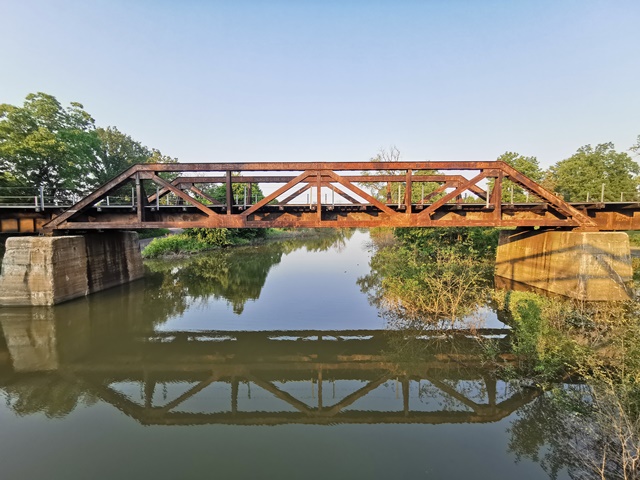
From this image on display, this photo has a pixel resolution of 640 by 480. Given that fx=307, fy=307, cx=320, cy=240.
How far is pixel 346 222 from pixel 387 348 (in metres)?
5.56

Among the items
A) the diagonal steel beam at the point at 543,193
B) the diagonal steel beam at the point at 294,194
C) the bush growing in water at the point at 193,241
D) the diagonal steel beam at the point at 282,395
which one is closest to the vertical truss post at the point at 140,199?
the diagonal steel beam at the point at 294,194

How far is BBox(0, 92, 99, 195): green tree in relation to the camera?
88.1 feet

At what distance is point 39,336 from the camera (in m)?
10.2

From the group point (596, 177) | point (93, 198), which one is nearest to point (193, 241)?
point (93, 198)

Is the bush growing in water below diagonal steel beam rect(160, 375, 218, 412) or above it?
above

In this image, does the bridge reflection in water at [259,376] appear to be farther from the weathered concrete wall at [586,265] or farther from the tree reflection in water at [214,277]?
the weathered concrete wall at [586,265]

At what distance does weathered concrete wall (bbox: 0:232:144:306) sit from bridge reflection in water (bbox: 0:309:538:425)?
2608 mm

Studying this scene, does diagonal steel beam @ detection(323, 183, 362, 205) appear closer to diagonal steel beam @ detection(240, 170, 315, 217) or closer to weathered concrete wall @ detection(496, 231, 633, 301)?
diagonal steel beam @ detection(240, 170, 315, 217)

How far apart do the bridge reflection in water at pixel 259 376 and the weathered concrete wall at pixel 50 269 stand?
103 inches

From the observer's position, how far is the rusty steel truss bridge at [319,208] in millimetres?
12289

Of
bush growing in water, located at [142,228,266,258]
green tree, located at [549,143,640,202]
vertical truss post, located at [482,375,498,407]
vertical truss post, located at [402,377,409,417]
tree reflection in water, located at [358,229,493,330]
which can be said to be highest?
green tree, located at [549,143,640,202]

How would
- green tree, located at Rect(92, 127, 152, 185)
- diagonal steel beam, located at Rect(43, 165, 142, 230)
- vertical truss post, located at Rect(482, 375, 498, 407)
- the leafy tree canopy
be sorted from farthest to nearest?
green tree, located at Rect(92, 127, 152, 185)
the leafy tree canopy
diagonal steel beam, located at Rect(43, 165, 142, 230)
vertical truss post, located at Rect(482, 375, 498, 407)

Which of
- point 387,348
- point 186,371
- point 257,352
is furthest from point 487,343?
point 186,371

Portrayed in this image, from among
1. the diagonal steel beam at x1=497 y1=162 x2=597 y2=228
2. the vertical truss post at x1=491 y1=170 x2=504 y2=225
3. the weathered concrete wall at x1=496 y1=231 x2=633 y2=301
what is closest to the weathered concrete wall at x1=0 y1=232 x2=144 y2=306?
the vertical truss post at x1=491 y1=170 x2=504 y2=225
